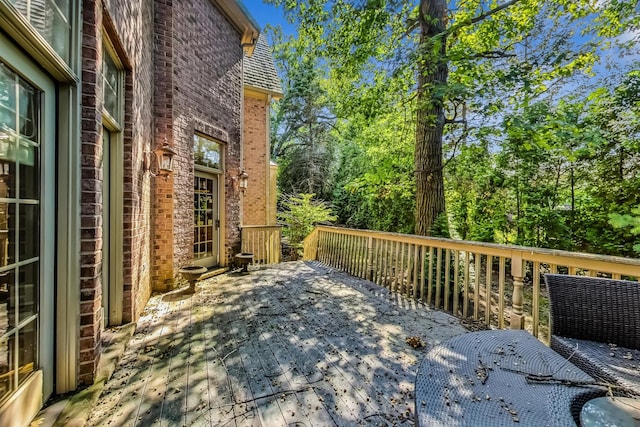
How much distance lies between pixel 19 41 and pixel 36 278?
125cm

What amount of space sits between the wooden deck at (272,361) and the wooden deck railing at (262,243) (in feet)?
7.66

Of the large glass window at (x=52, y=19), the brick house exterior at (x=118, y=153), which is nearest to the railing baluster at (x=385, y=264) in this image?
the brick house exterior at (x=118, y=153)

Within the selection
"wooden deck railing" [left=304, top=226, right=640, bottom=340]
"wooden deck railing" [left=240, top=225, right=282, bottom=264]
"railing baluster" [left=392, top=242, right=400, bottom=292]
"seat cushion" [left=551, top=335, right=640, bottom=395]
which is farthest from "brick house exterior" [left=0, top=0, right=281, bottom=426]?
"railing baluster" [left=392, top=242, right=400, bottom=292]

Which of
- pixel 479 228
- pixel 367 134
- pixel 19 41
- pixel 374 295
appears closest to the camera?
pixel 19 41

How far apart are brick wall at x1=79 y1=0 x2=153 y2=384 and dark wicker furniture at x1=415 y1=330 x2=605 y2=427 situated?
214cm

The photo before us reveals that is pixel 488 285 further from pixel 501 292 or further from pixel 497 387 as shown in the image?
pixel 497 387

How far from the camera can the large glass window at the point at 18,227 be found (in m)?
1.42

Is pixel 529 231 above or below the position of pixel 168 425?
above

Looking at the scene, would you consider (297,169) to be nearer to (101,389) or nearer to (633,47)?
(633,47)

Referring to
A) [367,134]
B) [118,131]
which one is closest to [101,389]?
[118,131]

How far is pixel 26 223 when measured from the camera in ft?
5.27

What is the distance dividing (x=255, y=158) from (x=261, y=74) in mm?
2601

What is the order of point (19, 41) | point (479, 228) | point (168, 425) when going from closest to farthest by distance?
1. point (19, 41)
2. point (168, 425)
3. point (479, 228)

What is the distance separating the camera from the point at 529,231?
226 inches
